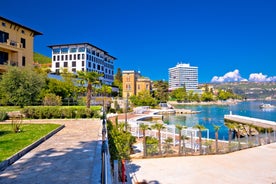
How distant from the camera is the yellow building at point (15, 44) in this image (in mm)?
28172

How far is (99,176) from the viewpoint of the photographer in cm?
494

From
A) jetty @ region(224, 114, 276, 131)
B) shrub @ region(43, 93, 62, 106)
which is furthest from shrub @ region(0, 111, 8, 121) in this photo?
jetty @ region(224, 114, 276, 131)

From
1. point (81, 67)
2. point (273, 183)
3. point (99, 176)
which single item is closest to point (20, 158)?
point (99, 176)

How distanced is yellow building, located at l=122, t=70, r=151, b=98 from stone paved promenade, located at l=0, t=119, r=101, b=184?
5870cm

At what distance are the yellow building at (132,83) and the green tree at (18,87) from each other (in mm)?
43963

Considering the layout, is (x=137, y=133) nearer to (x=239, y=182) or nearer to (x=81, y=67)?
(x=239, y=182)

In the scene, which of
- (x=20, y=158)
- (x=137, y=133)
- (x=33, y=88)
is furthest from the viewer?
(x=33, y=88)

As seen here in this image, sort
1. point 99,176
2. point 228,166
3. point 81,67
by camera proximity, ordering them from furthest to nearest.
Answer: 1. point 81,67
2. point 228,166
3. point 99,176

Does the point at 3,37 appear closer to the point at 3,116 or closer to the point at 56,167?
the point at 3,116

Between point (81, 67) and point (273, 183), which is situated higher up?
point (81, 67)

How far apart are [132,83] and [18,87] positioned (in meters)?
46.5

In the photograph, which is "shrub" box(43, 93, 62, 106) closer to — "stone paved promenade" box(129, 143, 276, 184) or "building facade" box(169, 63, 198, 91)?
"stone paved promenade" box(129, 143, 276, 184)

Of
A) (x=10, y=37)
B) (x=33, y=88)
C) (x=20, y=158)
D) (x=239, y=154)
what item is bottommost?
(x=239, y=154)

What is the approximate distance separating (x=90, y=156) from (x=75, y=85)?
112ft
